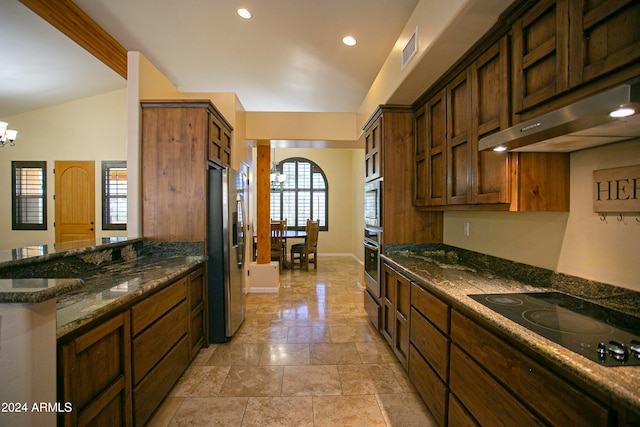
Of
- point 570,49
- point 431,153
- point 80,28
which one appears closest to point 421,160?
point 431,153

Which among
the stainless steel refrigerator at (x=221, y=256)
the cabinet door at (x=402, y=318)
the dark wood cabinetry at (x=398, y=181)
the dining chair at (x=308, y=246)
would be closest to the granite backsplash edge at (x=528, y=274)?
the dark wood cabinetry at (x=398, y=181)

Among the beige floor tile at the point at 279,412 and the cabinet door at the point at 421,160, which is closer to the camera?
the beige floor tile at the point at 279,412

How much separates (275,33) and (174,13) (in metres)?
1.03

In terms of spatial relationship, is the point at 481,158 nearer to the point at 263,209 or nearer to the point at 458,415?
the point at 458,415

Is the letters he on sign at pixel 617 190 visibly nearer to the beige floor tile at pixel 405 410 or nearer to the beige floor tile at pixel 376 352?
the beige floor tile at pixel 405 410

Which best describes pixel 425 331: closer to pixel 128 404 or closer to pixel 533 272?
pixel 533 272

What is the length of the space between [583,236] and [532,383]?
0.93 m

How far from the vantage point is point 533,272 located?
175cm

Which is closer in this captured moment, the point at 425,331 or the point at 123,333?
the point at 123,333

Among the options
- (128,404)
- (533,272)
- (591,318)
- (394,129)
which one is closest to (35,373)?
(128,404)

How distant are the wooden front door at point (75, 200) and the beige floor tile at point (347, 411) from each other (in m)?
5.68

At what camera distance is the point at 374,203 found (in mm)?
3150

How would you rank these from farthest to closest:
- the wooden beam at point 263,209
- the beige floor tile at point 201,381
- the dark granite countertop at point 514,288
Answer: the wooden beam at point 263,209
the beige floor tile at point 201,381
the dark granite countertop at point 514,288

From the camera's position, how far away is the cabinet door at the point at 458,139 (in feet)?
6.42
